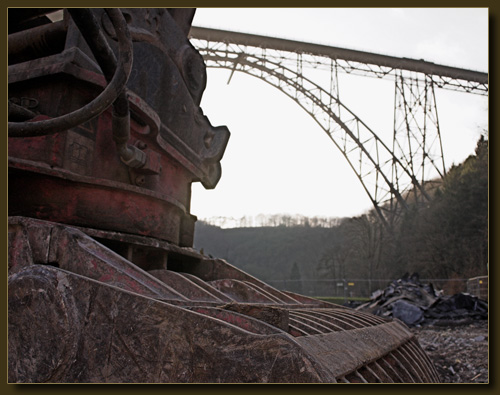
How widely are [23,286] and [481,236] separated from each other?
21.1 metres

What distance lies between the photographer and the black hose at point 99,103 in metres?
2.33

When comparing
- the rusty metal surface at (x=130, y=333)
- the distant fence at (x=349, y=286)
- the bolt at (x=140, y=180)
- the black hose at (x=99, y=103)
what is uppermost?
the black hose at (x=99, y=103)

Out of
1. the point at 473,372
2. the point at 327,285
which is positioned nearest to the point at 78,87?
the point at 473,372

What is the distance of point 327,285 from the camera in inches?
1155

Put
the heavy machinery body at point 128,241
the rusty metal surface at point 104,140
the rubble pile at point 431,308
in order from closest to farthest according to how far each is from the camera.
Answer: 1. the heavy machinery body at point 128,241
2. the rusty metal surface at point 104,140
3. the rubble pile at point 431,308

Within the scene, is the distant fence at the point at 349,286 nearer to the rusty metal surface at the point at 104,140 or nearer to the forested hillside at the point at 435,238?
the forested hillside at the point at 435,238

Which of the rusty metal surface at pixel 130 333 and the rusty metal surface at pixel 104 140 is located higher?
the rusty metal surface at pixel 104 140

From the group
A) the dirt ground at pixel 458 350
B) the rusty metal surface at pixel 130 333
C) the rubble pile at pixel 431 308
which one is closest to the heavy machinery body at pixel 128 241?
the rusty metal surface at pixel 130 333

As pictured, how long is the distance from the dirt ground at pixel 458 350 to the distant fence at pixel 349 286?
8862mm

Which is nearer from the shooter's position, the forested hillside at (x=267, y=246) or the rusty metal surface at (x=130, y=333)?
the rusty metal surface at (x=130, y=333)

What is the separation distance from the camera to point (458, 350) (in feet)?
23.7

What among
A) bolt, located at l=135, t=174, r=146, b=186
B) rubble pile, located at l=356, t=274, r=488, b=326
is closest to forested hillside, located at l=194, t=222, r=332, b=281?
rubble pile, located at l=356, t=274, r=488, b=326

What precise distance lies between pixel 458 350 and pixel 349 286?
19657 millimetres

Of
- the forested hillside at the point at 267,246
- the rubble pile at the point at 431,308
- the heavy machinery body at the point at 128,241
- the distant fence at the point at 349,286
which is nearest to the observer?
the heavy machinery body at the point at 128,241
